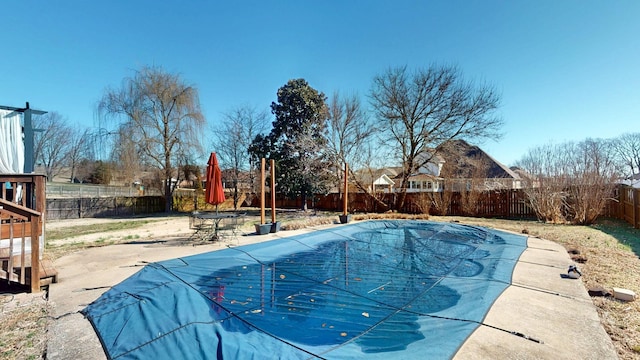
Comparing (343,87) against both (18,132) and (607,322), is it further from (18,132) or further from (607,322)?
(607,322)

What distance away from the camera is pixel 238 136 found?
69.0 feet

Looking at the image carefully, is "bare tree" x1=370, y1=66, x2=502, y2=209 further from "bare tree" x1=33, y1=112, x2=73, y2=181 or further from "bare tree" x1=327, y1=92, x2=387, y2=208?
"bare tree" x1=33, y1=112, x2=73, y2=181

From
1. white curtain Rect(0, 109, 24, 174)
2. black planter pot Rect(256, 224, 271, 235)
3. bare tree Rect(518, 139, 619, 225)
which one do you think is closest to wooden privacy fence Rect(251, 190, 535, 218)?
bare tree Rect(518, 139, 619, 225)

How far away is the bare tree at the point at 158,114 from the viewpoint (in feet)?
54.0

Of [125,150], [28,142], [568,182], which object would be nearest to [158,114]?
[125,150]

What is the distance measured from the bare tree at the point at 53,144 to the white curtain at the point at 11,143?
2677 centimetres

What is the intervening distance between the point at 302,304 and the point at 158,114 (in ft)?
57.4

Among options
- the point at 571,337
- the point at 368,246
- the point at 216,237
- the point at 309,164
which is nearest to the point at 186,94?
the point at 309,164

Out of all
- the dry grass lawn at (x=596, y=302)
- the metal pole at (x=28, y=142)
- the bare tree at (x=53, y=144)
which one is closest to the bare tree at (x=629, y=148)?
the dry grass lawn at (x=596, y=302)

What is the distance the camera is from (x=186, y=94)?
1764 centimetres

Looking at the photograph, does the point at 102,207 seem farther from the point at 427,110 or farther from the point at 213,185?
the point at 427,110

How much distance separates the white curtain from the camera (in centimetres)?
650

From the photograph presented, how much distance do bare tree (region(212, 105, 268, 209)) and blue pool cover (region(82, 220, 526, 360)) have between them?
15493mm

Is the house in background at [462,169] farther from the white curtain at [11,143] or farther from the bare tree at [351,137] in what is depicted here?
the white curtain at [11,143]
